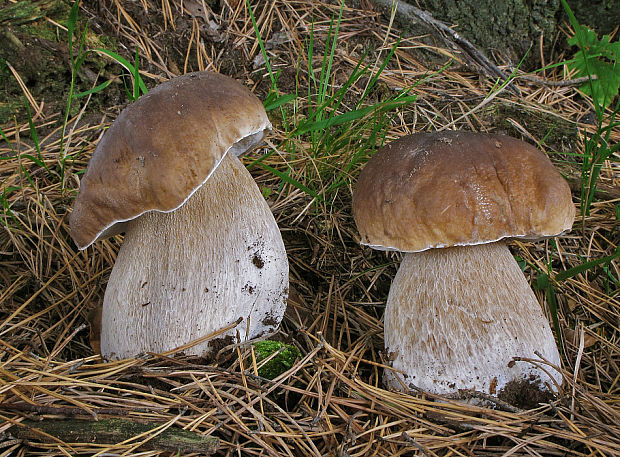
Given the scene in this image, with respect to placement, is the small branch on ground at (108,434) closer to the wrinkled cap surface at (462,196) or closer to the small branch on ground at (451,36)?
the wrinkled cap surface at (462,196)

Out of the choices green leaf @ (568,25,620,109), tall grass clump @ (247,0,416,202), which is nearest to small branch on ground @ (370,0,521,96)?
green leaf @ (568,25,620,109)

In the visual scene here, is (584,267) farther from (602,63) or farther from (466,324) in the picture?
(602,63)

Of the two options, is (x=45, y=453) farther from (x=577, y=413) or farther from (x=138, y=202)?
(x=577, y=413)

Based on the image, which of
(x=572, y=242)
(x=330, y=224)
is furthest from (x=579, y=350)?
(x=330, y=224)

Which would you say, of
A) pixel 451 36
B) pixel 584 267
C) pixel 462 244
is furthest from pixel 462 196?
pixel 451 36

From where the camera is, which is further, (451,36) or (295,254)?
(451,36)

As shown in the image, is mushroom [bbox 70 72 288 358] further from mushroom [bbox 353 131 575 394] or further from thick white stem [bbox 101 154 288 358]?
mushroom [bbox 353 131 575 394]

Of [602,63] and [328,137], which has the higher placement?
[328,137]
